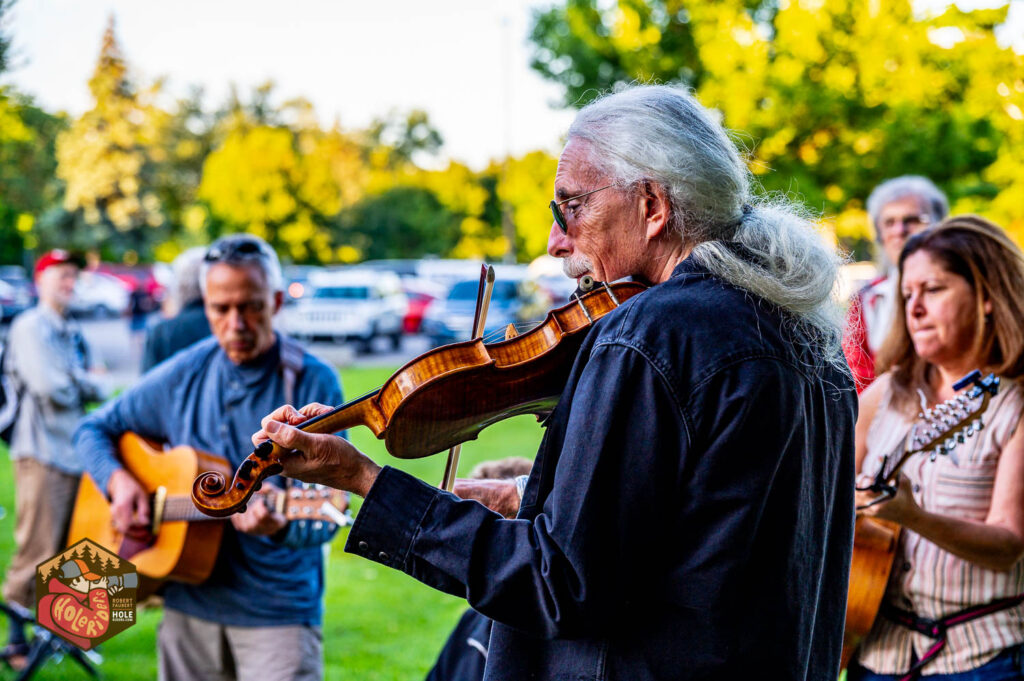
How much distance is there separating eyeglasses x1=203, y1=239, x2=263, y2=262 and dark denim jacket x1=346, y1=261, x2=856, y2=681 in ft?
7.25

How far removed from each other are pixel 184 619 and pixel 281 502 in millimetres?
820

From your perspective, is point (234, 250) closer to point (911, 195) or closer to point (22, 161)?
point (911, 195)

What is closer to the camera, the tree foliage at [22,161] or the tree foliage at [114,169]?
the tree foliage at [22,161]

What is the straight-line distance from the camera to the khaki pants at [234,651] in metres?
3.27

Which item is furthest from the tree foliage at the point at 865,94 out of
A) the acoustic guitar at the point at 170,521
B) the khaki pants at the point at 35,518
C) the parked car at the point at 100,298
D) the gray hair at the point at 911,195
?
the parked car at the point at 100,298

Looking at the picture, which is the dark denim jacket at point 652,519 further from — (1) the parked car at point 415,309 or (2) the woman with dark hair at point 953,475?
(1) the parked car at point 415,309

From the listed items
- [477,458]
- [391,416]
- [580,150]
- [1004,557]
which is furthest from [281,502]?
[477,458]

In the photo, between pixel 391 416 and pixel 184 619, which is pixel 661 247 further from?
pixel 184 619

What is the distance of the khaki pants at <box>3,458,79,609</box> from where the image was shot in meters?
5.52

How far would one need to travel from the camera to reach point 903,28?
13.2 metres

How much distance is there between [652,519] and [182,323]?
4.24m

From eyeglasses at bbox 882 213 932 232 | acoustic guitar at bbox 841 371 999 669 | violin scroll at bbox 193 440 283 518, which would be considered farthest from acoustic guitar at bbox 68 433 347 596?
eyeglasses at bbox 882 213 932 232

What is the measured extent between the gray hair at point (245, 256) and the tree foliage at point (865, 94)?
33.8 feet

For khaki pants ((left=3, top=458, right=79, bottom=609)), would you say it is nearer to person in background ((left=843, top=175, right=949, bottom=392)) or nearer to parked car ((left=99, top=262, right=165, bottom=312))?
person in background ((left=843, top=175, right=949, bottom=392))
